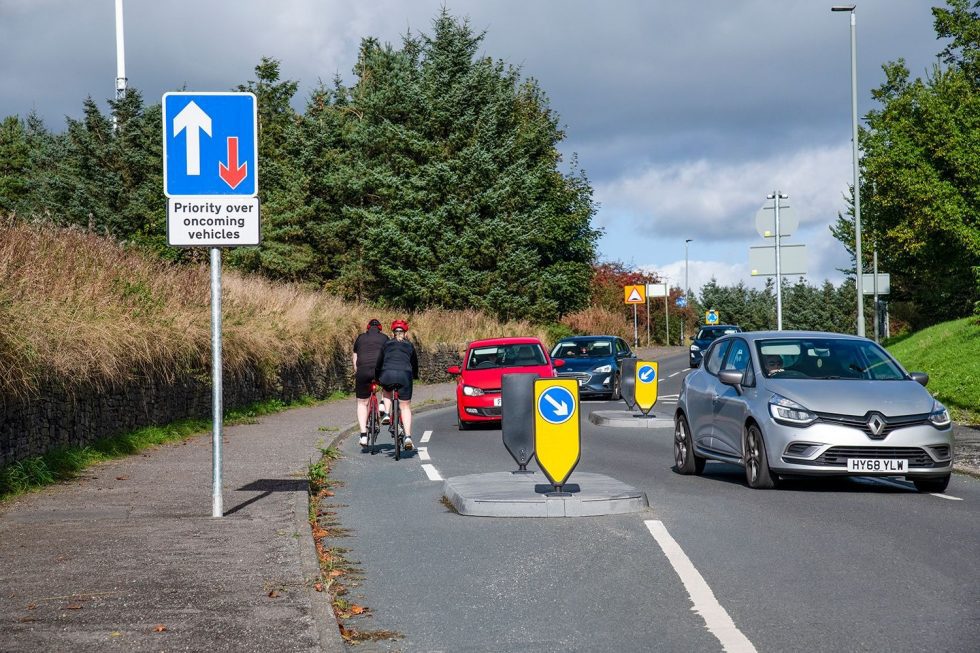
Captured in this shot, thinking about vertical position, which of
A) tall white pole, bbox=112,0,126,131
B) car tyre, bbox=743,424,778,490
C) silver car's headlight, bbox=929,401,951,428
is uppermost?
tall white pole, bbox=112,0,126,131

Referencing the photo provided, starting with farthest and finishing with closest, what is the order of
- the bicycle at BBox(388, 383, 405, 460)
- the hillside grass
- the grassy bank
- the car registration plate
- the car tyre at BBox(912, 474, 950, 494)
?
the hillside grass, the bicycle at BBox(388, 383, 405, 460), the grassy bank, the car tyre at BBox(912, 474, 950, 494), the car registration plate

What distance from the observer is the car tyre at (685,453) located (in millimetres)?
13415

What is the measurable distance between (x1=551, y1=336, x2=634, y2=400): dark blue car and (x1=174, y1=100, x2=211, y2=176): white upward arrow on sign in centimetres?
1984

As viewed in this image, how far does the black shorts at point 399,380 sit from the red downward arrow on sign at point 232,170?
6966mm

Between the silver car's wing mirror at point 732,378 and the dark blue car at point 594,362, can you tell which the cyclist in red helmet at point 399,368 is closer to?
the silver car's wing mirror at point 732,378

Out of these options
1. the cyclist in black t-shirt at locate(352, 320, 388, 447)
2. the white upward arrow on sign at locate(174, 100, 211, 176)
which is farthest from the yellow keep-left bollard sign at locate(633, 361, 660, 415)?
the white upward arrow on sign at locate(174, 100, 211, 176)

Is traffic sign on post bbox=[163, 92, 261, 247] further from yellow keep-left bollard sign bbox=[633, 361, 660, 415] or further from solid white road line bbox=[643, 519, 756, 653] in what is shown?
yellow keep-left bollard sign bbox=[633, 361, 660, 415]

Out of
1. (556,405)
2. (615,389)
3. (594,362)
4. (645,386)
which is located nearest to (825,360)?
(556,405)

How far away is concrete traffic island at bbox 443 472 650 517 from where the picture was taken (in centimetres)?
1011

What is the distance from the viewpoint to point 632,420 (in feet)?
70.3

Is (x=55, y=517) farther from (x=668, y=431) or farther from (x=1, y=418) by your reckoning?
(x=668, y=431)

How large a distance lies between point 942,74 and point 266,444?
128 feet

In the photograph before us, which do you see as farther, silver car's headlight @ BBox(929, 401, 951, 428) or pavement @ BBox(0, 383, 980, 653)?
silver car's headlight @ BBox(929, 401, 951, 428)

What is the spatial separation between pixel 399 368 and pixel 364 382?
83cm
